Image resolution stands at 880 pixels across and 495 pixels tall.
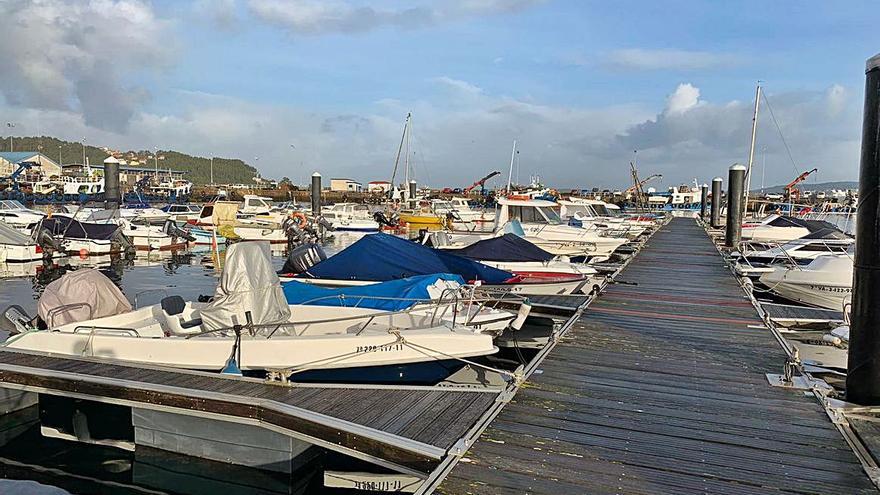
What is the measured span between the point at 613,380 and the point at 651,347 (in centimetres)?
190

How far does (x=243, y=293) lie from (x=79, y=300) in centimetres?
317

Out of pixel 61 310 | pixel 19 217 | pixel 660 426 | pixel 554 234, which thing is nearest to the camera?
pixel 660 426

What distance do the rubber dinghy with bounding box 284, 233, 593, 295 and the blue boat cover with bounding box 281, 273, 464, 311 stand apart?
216 centimetres

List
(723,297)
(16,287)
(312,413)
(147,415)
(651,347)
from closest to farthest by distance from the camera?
1. (312,413)
2. (147,415)
3. (651,347)
4. (723,297)
5. (16,287)

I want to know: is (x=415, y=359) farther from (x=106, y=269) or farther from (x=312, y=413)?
(x=106, y=269)

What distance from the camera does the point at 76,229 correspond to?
32.9 meters

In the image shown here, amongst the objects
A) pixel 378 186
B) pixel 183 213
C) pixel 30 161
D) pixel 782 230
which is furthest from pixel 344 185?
pixel 782 230

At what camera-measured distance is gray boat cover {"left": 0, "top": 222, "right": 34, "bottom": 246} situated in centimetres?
2950

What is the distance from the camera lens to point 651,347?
9.20 m

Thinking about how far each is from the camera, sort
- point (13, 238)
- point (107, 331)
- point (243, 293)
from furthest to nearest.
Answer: point (13, 238)
point (107, 331)
point (243, 293)

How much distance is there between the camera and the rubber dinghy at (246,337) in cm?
920

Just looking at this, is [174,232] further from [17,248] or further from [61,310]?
[61,310]

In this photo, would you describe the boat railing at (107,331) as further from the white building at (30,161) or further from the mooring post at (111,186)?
the white building at (30,161)

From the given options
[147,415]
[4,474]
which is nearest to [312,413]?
[147,415]
